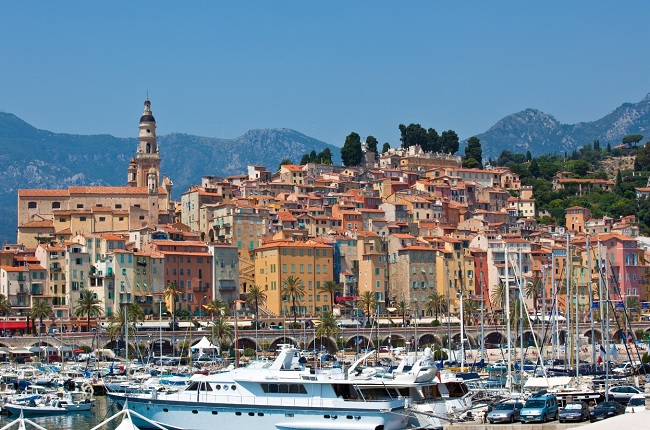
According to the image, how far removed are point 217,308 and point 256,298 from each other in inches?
146

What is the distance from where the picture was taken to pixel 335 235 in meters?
120

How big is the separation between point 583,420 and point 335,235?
81.9 m

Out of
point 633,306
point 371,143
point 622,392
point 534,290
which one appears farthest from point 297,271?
point 622,392

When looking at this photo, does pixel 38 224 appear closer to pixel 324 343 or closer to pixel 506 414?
pixel 324 343

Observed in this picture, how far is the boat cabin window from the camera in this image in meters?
44.0

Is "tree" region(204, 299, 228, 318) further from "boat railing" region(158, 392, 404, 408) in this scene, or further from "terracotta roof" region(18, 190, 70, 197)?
"boat railing" region(158, 392, 404, 408)

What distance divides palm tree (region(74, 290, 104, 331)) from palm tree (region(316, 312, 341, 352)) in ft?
57.4

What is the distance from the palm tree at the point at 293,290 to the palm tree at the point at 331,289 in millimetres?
1987

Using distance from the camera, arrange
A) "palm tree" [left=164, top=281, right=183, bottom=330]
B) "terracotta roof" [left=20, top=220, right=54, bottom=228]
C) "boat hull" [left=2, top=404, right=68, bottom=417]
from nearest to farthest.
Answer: "boat hull" [left=2, top=404, right=68, bottom=417]
"palm tree" [left=164, top=281, right=183, bottom=330]
"terracotta roof" [left=20, top=220, right=54, bottom=228]

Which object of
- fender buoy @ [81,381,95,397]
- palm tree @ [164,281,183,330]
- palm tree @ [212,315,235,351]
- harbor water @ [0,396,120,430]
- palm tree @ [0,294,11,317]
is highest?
palm tree @ [164,281,183,330]

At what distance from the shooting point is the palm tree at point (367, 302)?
109750mm

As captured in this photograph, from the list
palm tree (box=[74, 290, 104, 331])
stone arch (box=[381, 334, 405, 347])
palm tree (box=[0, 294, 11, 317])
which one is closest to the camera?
palm tree (box=[74, 290, 104, 331])

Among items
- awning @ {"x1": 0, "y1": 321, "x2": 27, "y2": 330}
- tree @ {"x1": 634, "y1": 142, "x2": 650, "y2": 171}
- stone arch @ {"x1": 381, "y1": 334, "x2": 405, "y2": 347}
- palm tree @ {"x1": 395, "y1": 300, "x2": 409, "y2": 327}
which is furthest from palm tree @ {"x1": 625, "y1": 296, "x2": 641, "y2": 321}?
tree @ {"x1": 634, "y1": 142, "x2": 650, "y2": 171}

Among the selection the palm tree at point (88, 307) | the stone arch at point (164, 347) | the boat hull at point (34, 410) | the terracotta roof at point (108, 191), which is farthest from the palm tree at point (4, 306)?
the boat hull at point (34, 410)
